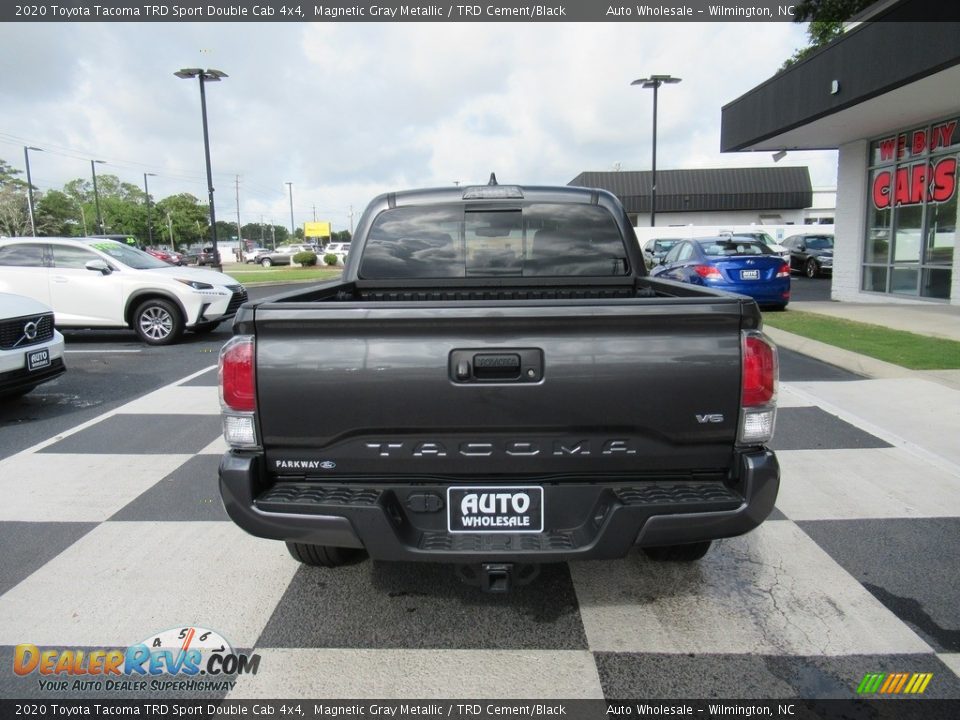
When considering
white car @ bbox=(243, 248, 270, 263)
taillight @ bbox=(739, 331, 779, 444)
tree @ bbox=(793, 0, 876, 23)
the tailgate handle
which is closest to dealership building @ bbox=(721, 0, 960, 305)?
tree @ bbox=(793, 0, 876, 23)

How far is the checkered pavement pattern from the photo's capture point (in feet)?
8.64

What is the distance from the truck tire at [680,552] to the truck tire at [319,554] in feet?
5.07

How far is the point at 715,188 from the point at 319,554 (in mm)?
53413

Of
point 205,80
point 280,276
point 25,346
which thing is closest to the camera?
point 25,346

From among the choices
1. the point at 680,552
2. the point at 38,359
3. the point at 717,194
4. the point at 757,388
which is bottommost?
the point at 680,552

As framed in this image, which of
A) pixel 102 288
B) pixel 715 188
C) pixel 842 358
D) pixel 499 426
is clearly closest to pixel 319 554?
pixel 499 426

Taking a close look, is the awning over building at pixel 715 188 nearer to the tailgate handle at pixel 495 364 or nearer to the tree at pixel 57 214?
the tailgate handle at pixel 495 364

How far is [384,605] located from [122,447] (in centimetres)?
361

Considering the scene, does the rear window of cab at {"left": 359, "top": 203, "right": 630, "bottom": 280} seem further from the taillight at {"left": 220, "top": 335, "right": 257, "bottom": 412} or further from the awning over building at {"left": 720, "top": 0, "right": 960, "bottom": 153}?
the awning over building at {"left": 720, "top": 0, "right": 960, "bottom": 153}

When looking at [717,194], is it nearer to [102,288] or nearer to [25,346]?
[102,288]

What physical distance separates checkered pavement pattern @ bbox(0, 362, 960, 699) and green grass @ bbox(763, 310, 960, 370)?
4.37 m

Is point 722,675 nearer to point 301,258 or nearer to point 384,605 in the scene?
point 384,605

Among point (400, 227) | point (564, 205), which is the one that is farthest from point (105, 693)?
point (564, 205)

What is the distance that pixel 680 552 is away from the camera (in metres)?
3.44
